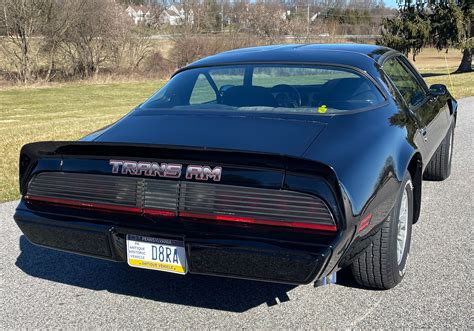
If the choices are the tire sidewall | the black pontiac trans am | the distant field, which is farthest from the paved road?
the distant field

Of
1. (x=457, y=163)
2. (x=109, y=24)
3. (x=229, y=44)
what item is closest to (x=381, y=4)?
(x=229, y=44)

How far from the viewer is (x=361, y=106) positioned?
145 inches

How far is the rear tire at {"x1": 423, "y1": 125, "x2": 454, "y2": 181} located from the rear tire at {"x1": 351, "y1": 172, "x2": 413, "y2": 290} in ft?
8.27

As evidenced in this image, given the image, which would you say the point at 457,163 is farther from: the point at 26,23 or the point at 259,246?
the point at 26,23

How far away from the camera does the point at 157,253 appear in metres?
2.93

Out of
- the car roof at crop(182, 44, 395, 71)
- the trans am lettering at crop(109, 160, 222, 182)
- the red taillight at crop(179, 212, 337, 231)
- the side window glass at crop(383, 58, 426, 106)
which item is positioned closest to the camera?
the red taillight at crop(179, 212, 337, 231)

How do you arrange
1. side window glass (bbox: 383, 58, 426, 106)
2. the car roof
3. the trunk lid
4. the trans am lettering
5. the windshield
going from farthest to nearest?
1. side window glass (bbox: 383, 58, 426, 106)
2. the car roof
3. the windshield
4. the trunk lid
5. the trans am lettering

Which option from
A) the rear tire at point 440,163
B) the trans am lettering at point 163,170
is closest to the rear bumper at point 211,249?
the trans am lettering at point 163,170

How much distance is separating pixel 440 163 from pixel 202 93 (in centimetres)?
303

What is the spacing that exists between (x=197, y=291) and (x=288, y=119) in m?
1.23

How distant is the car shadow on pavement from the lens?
3.41m

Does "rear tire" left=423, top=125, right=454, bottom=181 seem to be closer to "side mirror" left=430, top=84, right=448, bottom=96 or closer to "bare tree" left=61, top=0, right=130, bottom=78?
"side mirror" left=430, top=84, right=448, bottom=96

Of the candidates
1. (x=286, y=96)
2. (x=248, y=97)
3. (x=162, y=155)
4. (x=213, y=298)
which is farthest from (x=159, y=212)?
(x=286, y=96)

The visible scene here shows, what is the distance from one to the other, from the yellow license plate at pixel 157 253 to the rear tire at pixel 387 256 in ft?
3.26
